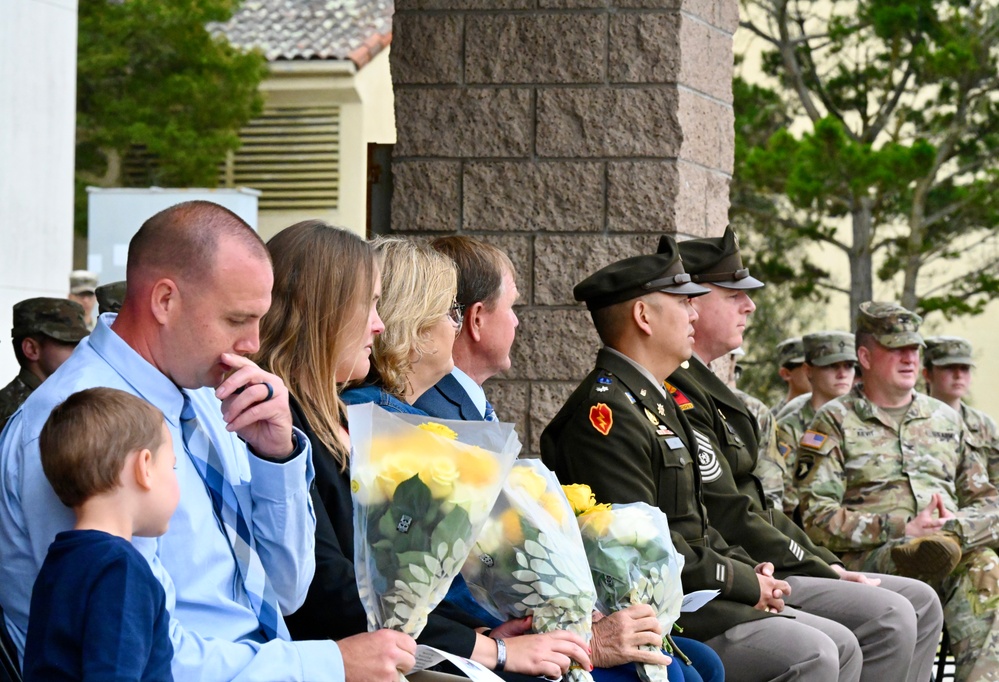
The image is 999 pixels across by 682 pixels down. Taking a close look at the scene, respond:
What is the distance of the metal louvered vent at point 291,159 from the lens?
2412 centimetres

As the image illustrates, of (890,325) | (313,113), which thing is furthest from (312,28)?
(890,325)

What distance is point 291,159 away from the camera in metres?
24.5

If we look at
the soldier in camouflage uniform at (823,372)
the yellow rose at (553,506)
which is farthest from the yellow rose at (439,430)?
the soldier in camouflage uniform at (823,372)

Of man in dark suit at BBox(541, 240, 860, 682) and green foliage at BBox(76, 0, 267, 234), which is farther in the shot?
green foliage at BBox(76, 0, 267, 234)

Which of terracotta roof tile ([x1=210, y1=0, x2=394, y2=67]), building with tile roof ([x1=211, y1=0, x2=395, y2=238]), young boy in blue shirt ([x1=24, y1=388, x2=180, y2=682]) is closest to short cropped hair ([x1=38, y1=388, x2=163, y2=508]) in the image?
young boy in blue shirt ([x1=24, y1=388, x2=180, y2=682])

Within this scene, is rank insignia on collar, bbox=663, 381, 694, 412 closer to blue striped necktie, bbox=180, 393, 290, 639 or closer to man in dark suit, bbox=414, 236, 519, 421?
man in dark suit, bbox=414, 236, 519, 421

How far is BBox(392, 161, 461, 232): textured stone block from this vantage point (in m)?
5.49

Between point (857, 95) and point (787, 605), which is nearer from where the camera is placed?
point (787, 605)

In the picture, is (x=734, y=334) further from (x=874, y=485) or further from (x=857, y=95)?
(x=857, y=95)

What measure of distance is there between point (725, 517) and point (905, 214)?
1444cm

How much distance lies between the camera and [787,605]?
4.79 meters

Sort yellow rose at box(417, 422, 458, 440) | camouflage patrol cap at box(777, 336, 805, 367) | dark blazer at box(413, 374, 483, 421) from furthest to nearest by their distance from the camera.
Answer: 1. camouflage patrol cap at box(777, 336, 805, 367)
2. dark blazer at box(413, 374, 483, 421)
3. yellow rose at box(417, 422, 458, 440)

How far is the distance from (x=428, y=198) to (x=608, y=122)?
2.40 ft

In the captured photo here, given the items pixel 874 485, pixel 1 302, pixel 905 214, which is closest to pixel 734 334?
pixel 874 485
